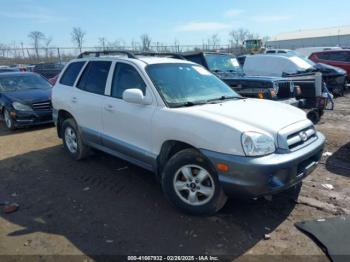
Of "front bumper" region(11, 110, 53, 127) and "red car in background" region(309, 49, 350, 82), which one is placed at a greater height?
"red car in background" region(309, 49, 350, 82)

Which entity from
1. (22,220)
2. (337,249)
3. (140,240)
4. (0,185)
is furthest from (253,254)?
(0,185)

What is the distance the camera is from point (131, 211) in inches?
164

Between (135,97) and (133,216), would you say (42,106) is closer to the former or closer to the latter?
(135,97)

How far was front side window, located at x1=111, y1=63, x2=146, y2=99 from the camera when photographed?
4.52 metres

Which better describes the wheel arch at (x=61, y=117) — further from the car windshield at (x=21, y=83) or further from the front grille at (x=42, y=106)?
the car windshield at (x=21, y=83)

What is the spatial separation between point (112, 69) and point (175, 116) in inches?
66.2

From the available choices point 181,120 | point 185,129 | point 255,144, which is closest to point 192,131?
point 185,129

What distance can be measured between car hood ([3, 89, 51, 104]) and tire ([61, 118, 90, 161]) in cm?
334

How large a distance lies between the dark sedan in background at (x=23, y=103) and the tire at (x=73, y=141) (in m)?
3.16

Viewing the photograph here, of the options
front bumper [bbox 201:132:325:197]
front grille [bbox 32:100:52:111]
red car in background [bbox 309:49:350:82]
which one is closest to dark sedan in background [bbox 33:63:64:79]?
→ front grille [bbox 32:100:52:111]

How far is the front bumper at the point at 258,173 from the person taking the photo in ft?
10.8

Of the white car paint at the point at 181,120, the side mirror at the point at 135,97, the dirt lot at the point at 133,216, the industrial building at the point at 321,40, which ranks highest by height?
the industrial building at the point at 321,40

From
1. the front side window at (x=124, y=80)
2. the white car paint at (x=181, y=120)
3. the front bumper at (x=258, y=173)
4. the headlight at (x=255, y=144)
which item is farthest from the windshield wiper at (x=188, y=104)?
the headlight at (x=255, y=144)

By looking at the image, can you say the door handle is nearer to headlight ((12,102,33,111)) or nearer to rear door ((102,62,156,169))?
rear door ((102,62,156,169))
